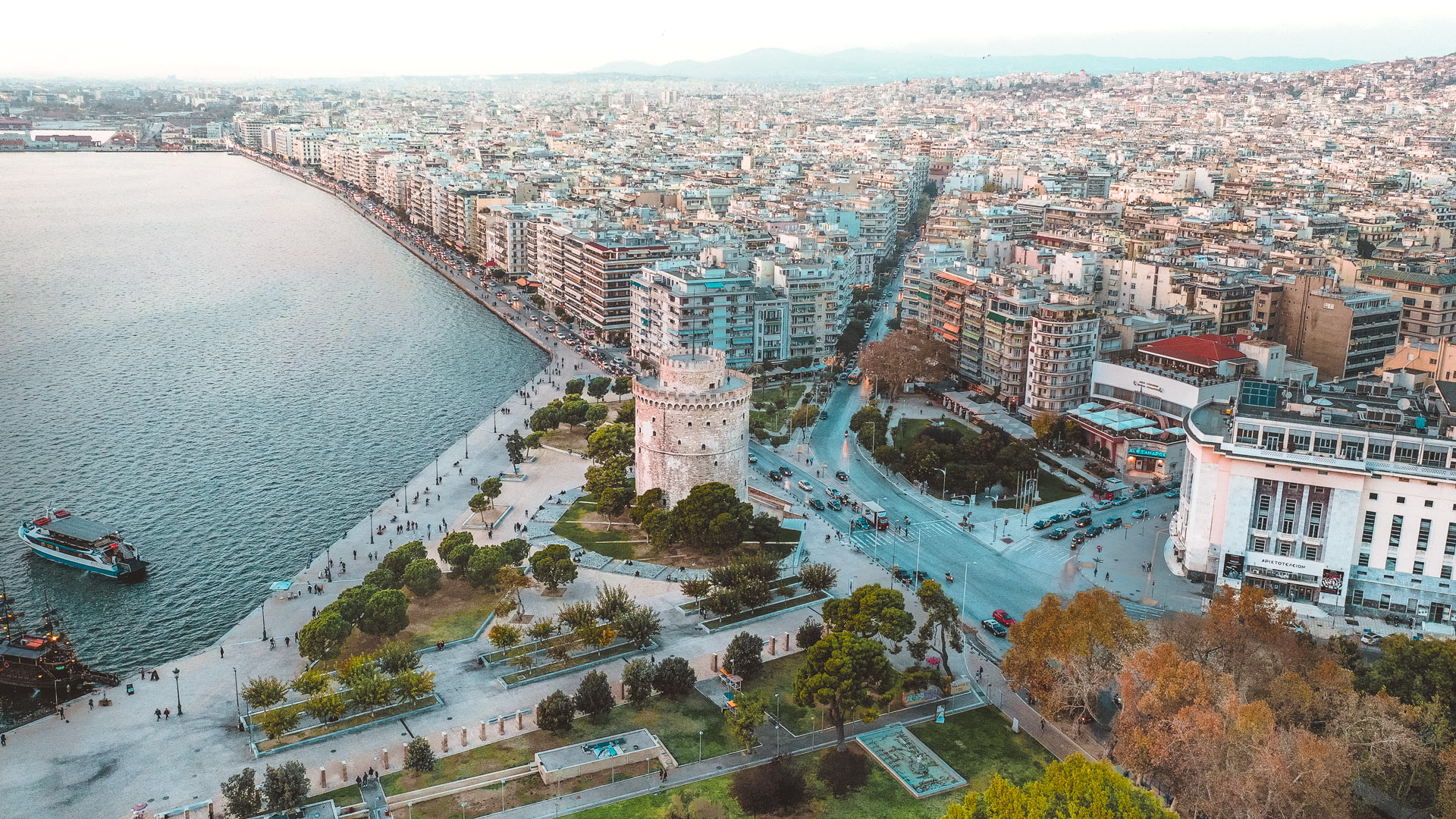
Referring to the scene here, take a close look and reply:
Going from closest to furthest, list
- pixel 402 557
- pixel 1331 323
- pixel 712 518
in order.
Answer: pixel 402 557 → pixel 712 518 → pixel 1331 323

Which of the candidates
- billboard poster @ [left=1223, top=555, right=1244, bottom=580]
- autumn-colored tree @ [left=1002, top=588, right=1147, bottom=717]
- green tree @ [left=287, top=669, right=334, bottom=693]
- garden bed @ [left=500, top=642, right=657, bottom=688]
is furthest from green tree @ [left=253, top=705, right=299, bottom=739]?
billboard poster @ [left=1223, top=555, right=1244, bottom=580]

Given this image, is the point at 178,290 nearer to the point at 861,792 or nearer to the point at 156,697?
the point at 156,697

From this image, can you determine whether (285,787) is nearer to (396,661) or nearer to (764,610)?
(396,661)

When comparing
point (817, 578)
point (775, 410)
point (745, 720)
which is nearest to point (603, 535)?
point (817, 578)

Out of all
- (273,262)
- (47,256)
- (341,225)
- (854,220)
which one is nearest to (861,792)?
(854,220)

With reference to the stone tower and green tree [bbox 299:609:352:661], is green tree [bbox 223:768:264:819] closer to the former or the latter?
green tree [bbox 299:609:352:661]

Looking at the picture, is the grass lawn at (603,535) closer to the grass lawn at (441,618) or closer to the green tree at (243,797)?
the grass lawn at (441,618)
